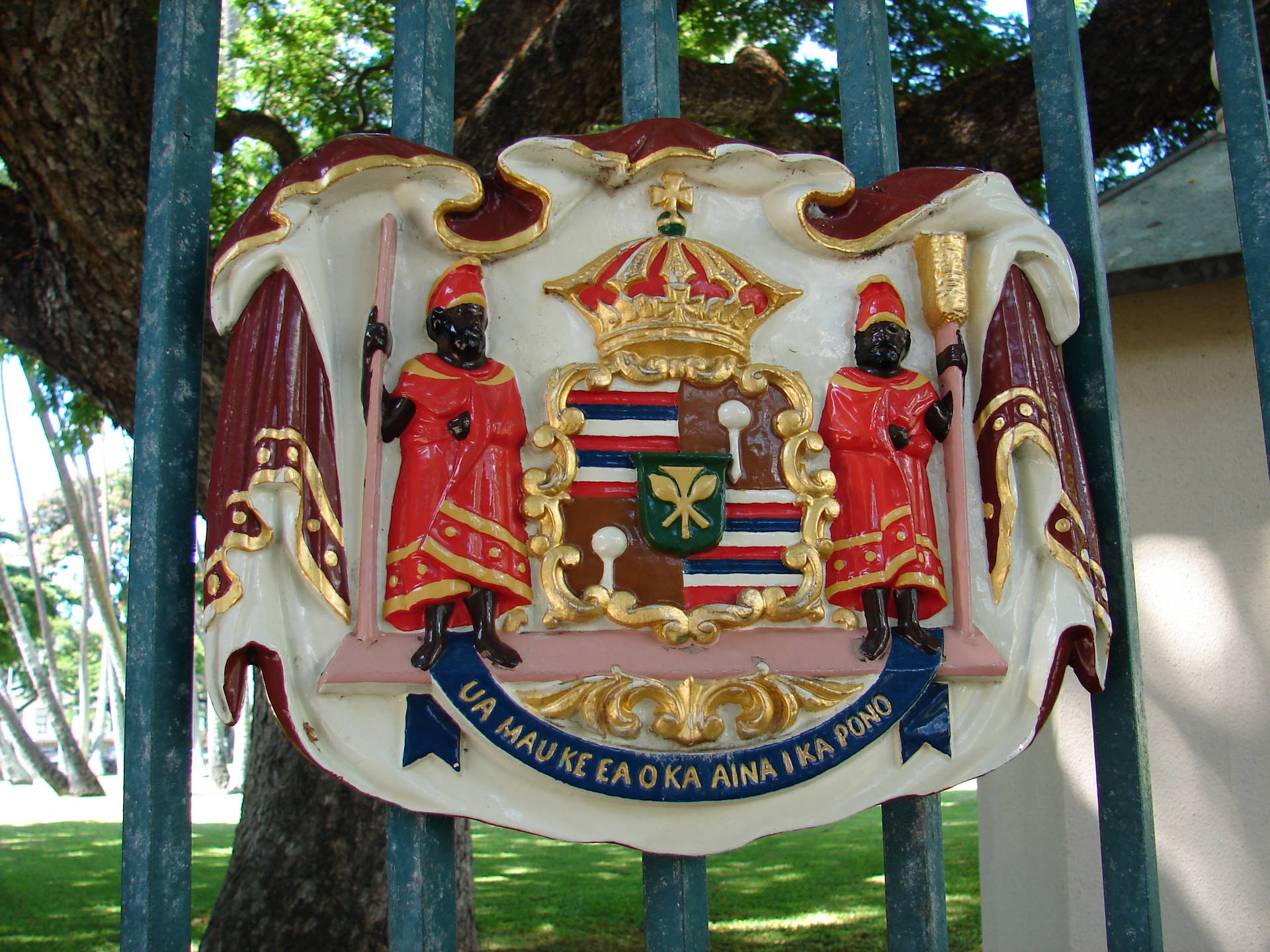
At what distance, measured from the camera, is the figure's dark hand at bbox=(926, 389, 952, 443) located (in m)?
2.63

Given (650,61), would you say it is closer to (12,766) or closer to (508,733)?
(508,733)

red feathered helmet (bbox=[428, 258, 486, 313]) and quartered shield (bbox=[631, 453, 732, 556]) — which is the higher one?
red feathered helmet (bbox=[428, 258, 486, 313])

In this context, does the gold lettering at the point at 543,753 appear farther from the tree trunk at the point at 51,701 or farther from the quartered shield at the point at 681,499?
the tree trunk at the point at 51,701

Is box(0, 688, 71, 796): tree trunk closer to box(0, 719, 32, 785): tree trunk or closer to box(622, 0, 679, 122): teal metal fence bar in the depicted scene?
box(0, 719, 32, 785): tree trunk

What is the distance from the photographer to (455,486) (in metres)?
2.41

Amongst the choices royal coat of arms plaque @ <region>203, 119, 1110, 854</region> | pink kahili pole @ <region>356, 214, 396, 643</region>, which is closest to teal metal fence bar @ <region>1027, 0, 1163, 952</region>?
royal coat of arms plaque @ <region>203, 119, 1110, 854</region>

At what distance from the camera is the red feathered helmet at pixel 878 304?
8.79ft

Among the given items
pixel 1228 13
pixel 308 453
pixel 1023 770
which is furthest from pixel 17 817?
pixel 1228 13

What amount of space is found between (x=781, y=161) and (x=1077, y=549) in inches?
45.3

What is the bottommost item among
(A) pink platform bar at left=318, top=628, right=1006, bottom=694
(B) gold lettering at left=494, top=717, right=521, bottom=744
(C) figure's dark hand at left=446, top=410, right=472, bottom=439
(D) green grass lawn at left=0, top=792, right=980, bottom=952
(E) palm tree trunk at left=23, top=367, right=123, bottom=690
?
(D) green grass lawn at left=0, top=792, right=980, bottom=952

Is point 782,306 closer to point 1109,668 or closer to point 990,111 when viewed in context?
point 1109,668

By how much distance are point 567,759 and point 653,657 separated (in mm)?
280

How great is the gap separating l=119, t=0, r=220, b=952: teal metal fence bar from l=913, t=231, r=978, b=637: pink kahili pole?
1.72m

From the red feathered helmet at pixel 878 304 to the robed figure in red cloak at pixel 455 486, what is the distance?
85cm
